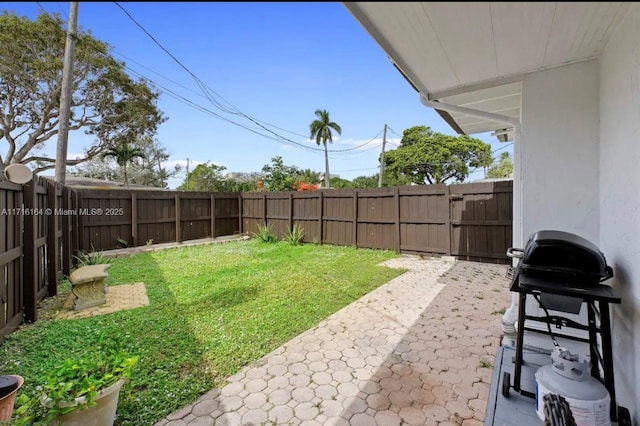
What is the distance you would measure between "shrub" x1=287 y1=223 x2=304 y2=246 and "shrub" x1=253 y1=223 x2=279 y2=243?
0.48 meters

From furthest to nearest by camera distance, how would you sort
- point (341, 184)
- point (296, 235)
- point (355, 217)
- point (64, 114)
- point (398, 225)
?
1. point (341, 184)
2. point (296, 235)
3. point (355, 217)
4. point (398, 225)
5. point (64, 114)

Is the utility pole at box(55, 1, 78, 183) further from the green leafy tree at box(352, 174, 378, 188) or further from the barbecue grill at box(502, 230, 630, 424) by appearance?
the green leafy tree at box(352, 174, 378, 188)

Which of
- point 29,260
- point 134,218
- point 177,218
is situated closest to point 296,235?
point 177,218

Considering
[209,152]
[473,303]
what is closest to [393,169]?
[209,152]

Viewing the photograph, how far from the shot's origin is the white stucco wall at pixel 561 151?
1942mm

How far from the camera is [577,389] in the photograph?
1.34 metres

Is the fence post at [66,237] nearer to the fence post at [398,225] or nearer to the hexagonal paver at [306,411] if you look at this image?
the hexagonal paver at [306,411]

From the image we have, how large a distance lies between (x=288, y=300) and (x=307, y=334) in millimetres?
986

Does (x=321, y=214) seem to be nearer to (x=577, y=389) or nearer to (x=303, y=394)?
(x=303, y=394)

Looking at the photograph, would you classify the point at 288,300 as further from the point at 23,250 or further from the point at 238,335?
the point at 23,250

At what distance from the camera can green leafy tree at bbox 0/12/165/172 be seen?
9375mm

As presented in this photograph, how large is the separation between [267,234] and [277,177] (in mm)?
3627

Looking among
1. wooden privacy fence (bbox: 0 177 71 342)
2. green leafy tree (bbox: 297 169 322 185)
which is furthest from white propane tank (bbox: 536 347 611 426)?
green leafy tree (bbox: 297 169 322 185)

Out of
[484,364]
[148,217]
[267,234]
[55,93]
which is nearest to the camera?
[484,364]
